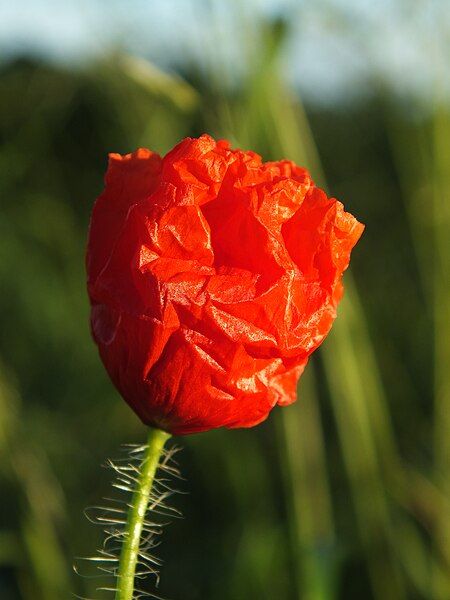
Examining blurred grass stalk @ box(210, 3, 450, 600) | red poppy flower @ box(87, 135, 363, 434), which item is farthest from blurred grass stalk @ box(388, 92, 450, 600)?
red poppy flower @ box(87, 135, 363, 434)

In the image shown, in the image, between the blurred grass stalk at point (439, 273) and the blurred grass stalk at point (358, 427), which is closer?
the blurred grass stalk at point (358, 427)

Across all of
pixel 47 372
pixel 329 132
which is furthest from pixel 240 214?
pixel 329 132

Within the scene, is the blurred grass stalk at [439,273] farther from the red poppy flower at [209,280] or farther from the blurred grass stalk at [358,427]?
the red poppy flower at [209,280]

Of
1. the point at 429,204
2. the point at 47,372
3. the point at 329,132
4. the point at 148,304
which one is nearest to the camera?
the point at 148,304

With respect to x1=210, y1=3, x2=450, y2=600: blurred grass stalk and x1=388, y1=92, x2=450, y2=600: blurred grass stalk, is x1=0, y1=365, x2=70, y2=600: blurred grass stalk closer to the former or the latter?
x1=210, y1=3, x2=450, y2=600: blurred grass stalk

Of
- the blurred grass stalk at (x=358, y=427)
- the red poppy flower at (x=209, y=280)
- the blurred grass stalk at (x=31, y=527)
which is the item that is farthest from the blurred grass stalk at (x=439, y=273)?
the red poppy flower at (x=209, y=280)

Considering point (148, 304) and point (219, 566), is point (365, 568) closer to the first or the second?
point (219, 566)
